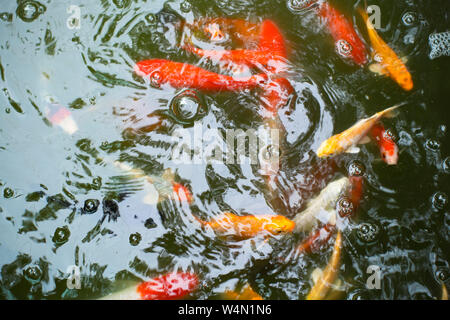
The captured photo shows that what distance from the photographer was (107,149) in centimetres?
269

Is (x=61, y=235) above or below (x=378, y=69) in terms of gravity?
below

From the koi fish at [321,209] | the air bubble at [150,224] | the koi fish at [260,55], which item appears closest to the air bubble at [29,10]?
the koi fish at [260,55]

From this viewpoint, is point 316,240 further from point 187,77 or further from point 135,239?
point 187,77

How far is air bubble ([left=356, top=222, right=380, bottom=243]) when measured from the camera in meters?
2.51

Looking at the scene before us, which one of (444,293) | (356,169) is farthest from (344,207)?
(444,293)

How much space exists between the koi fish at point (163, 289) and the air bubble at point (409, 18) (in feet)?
8.85

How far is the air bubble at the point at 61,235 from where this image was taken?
2494 mm

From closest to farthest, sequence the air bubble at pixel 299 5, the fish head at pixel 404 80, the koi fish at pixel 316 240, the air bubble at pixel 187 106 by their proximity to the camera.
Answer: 1. the koi fish at pixel 316 240
2. the air bubble at pixel 187 106
3. the fish head at pixel 404 80
4. the air bubble at pixel 299 5

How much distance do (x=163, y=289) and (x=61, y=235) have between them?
0.81 metres

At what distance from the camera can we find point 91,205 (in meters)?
2.56

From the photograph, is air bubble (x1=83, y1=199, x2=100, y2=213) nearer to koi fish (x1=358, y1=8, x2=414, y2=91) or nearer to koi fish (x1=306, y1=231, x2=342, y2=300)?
koi fish (x1=306, y1=231, x2=342, y2=300)

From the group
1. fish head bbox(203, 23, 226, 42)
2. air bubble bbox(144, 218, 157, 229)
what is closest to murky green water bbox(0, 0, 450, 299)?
air bubble bbox(144, 218, 157, 229)

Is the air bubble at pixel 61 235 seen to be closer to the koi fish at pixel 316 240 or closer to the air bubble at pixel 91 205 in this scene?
the air bubble at pixel 91 205

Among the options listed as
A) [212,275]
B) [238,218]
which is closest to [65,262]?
[212,275]
